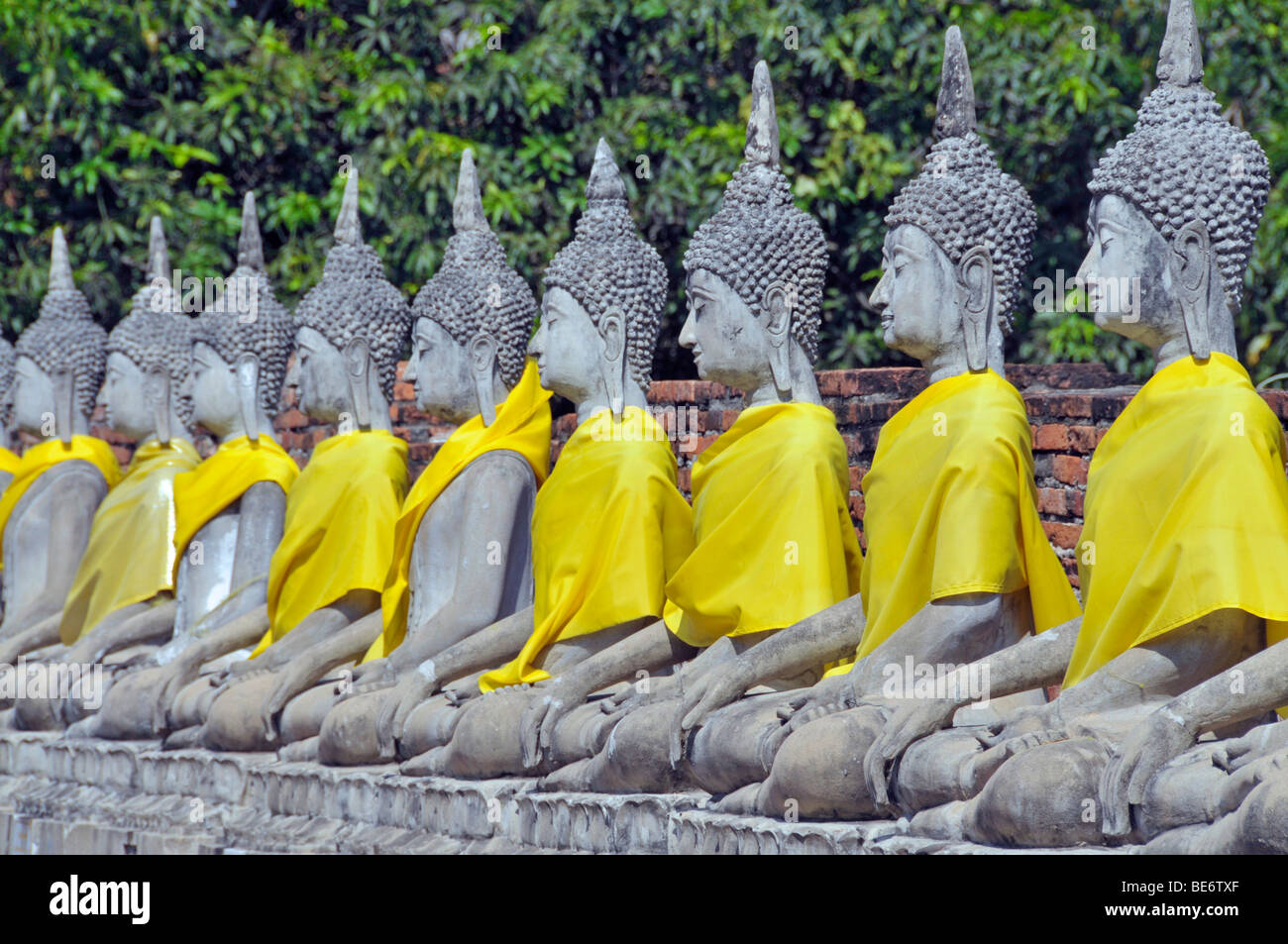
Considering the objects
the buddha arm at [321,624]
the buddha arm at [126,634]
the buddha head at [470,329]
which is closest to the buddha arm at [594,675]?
the buddha head at [470,329]

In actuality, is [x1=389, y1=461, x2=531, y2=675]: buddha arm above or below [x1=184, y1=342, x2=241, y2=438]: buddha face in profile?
below

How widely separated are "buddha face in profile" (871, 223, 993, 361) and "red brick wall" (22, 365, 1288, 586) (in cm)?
119

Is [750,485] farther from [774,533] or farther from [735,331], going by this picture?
[735,331]

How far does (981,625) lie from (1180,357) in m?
0.98

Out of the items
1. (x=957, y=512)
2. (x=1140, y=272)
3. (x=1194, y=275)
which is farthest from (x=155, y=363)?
(x=1194, y=275)

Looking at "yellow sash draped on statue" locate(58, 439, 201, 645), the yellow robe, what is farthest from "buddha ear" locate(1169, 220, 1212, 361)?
"yellow sash draped on statue" locate(58, 439, 201, 645)

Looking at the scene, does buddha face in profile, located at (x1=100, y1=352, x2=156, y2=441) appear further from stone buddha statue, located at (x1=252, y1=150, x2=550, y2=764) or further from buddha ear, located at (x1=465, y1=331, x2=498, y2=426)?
buddha ear, located at (x1=465, y1=331, x2=498, y2=426)

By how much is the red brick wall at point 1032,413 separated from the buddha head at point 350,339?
1072 millimetres

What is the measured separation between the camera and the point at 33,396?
11.5 m

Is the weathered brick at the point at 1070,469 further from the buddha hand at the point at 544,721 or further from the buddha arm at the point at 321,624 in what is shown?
the buddha arm at the point at 321,624

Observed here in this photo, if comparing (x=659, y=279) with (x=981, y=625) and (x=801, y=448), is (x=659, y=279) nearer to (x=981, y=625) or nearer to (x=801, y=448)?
(x=801, y=448)

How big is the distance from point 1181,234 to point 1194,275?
12 cm

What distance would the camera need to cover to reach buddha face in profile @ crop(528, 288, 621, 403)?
785 cm

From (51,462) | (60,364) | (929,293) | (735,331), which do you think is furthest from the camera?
(60,364)
